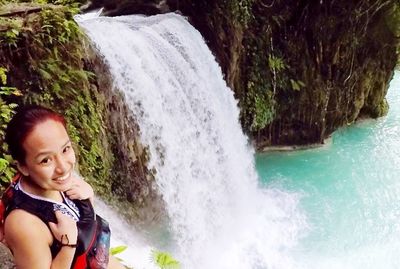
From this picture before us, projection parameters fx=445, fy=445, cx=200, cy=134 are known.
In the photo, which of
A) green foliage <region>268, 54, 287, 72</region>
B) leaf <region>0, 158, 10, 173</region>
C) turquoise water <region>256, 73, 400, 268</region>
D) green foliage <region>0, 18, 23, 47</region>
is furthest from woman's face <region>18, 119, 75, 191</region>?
green foliage <region>268, 54, 287, 72</region>

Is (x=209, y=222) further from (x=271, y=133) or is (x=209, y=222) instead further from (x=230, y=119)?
(x=271, y=133)

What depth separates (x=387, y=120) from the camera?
10141 mm

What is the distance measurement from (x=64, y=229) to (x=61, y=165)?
20 centimetres

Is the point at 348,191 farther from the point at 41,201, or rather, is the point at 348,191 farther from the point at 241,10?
the point at 41,201

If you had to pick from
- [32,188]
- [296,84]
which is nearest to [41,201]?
[32,188]

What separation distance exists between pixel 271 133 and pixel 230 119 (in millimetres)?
1774

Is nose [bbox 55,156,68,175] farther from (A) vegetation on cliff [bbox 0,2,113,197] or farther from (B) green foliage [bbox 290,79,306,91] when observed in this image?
(B) green foliage [bbox 290,79,306,91]

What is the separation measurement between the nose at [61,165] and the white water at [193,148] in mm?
3245

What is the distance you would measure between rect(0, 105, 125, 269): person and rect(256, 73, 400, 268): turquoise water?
15.9 ft

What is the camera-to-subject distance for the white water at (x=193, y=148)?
5.26 metres

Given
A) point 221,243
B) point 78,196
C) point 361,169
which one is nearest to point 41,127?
point 78,196

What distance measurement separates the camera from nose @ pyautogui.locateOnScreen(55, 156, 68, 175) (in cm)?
136

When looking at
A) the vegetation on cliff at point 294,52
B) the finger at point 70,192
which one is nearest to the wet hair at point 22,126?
the finger at point 70,192

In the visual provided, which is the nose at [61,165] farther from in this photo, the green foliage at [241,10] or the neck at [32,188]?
the green foliage at [241,10]
